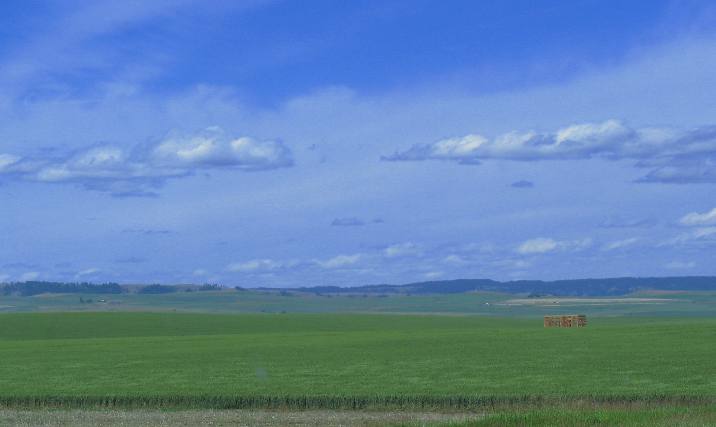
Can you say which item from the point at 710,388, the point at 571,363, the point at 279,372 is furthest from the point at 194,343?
the point at 710,388

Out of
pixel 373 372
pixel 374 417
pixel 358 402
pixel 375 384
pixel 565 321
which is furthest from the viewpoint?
pixel 565 321

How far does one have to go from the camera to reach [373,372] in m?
39.8

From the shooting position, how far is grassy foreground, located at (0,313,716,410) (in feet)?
104

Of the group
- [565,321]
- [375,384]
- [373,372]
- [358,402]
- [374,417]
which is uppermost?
[565,321]

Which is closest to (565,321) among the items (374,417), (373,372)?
(373,372)

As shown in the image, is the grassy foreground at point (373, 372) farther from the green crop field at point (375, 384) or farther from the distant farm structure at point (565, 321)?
the distant farm structure at point (565, 321)

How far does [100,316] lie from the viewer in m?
124

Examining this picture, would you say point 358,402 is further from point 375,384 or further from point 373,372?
point 373,372

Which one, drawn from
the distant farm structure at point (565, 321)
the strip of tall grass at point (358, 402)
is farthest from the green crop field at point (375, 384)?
the distant farm structure at point (565, 321)

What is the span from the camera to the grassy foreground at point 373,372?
31.8 meters

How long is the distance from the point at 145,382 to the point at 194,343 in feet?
94.7

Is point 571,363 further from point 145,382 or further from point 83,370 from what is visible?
point 83,370

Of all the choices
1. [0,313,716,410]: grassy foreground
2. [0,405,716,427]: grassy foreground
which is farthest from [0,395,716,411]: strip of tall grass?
[0,405,716,427]: grassy foreground

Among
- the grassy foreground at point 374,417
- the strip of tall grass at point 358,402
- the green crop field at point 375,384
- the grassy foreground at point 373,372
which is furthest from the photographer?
the grassy foreground at point 373,372
